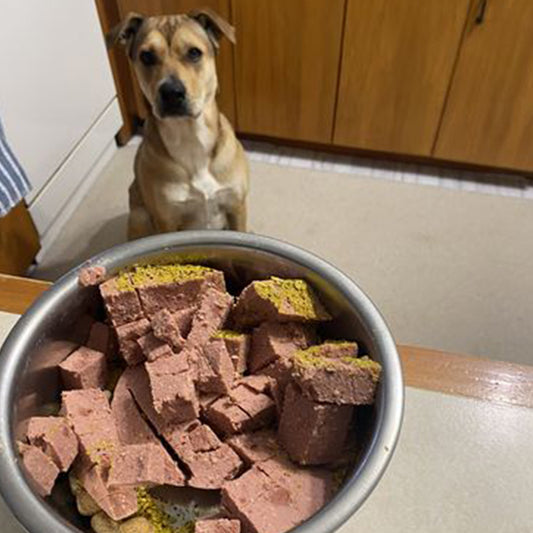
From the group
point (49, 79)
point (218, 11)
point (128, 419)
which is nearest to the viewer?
point (128, 419)

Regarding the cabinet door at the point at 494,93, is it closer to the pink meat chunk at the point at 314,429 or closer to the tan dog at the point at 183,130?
the tan dog at the point at 183,130

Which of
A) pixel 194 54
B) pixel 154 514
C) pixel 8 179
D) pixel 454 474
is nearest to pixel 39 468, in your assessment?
pixel 154 514

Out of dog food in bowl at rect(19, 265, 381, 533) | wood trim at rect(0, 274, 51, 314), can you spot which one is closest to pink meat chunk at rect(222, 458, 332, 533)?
dog food in bowl at rect(19, 265, 381, 533)

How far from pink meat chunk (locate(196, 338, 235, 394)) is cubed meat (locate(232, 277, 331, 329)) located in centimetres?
7

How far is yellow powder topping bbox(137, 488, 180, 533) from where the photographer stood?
0.61m

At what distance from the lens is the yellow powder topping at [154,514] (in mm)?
608

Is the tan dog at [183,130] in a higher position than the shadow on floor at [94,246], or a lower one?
higher

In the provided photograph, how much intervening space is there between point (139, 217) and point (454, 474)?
108 cm

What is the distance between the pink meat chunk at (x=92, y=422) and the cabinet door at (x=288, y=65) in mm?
1503

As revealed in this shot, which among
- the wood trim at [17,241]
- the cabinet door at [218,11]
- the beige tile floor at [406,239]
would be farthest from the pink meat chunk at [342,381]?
the cabinet door at [218,11]

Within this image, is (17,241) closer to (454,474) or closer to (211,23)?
(211,23)

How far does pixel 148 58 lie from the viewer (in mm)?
1236

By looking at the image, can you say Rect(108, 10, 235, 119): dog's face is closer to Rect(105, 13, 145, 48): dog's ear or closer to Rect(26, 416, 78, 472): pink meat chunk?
Rect(105, 13, 145, 48): dog's ear

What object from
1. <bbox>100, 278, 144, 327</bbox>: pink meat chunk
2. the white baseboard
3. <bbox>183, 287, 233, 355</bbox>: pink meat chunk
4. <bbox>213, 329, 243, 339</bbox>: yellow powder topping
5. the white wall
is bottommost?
the white baseboard
